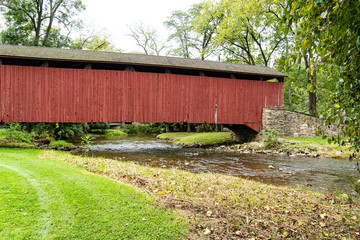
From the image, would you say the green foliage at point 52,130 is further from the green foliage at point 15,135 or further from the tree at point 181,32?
the tree at point 181,32

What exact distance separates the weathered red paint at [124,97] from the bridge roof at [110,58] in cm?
71

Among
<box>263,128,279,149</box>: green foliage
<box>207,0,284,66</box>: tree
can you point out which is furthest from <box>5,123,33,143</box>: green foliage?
<box>207,0,284,66</box>: tree

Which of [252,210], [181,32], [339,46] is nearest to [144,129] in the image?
[181,32]

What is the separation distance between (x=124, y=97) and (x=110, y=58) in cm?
230

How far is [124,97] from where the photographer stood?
12.9m

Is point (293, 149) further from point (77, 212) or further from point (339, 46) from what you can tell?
point (77, 212)

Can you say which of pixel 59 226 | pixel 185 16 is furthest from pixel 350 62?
pixel 185 16

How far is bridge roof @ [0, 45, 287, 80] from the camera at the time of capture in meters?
11.5

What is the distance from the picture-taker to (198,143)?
58.0 feet

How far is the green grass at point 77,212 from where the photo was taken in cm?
272

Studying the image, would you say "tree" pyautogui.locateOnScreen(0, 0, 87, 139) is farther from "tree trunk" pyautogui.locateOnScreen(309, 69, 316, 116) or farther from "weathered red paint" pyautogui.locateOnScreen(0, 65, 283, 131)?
"tree trunk" pyautogui.locateOnScreen(309, 69, 316, 116)

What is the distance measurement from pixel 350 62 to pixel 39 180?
5.22 meters

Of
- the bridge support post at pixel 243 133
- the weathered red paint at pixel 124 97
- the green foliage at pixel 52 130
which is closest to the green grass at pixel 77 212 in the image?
the weathered red paint at pixel 124 97

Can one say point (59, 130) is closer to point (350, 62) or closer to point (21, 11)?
point (21, 11)
